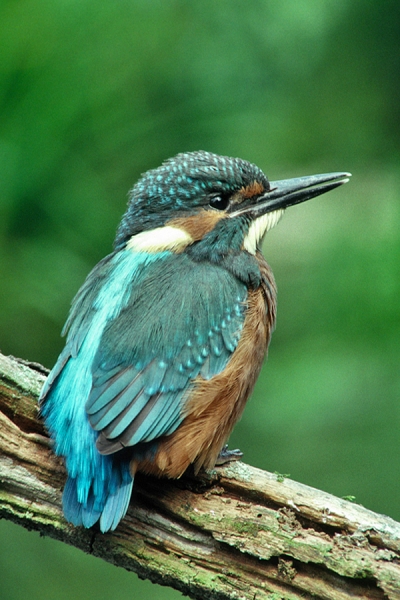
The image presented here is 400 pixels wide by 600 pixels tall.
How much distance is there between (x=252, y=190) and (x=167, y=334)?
0.77 metres

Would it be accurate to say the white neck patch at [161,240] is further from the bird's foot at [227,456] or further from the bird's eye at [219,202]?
the bird's foot at [227,456]

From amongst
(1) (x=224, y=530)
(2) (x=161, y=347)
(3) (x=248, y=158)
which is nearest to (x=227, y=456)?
(1) (x=224, y=530)

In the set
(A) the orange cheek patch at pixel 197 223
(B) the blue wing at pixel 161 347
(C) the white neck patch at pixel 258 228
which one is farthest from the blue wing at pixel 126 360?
(C) the white neck patch at pixel 258 228

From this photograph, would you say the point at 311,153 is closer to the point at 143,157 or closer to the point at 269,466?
the point at 143,157

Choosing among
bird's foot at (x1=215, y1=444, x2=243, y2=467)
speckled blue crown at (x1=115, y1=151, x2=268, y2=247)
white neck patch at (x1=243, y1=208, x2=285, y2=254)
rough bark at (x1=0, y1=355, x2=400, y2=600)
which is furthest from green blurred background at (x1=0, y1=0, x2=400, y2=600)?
rough bark at (x1=0, y1=355, x2=400, y2=600)

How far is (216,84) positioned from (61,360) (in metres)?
1.48

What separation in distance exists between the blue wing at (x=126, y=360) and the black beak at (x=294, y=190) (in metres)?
0.41

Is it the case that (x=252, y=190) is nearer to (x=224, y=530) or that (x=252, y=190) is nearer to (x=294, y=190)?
(x=294, y=190)

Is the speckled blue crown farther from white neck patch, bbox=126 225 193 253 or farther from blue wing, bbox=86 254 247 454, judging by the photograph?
blue wing, bbox=86 254 247 454

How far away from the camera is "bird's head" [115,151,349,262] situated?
2.97 meters

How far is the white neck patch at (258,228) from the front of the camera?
121 inches

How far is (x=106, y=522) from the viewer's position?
236cm

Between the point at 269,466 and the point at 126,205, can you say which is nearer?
the point at 126,205

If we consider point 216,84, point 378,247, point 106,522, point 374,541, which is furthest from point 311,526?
point 216,84
